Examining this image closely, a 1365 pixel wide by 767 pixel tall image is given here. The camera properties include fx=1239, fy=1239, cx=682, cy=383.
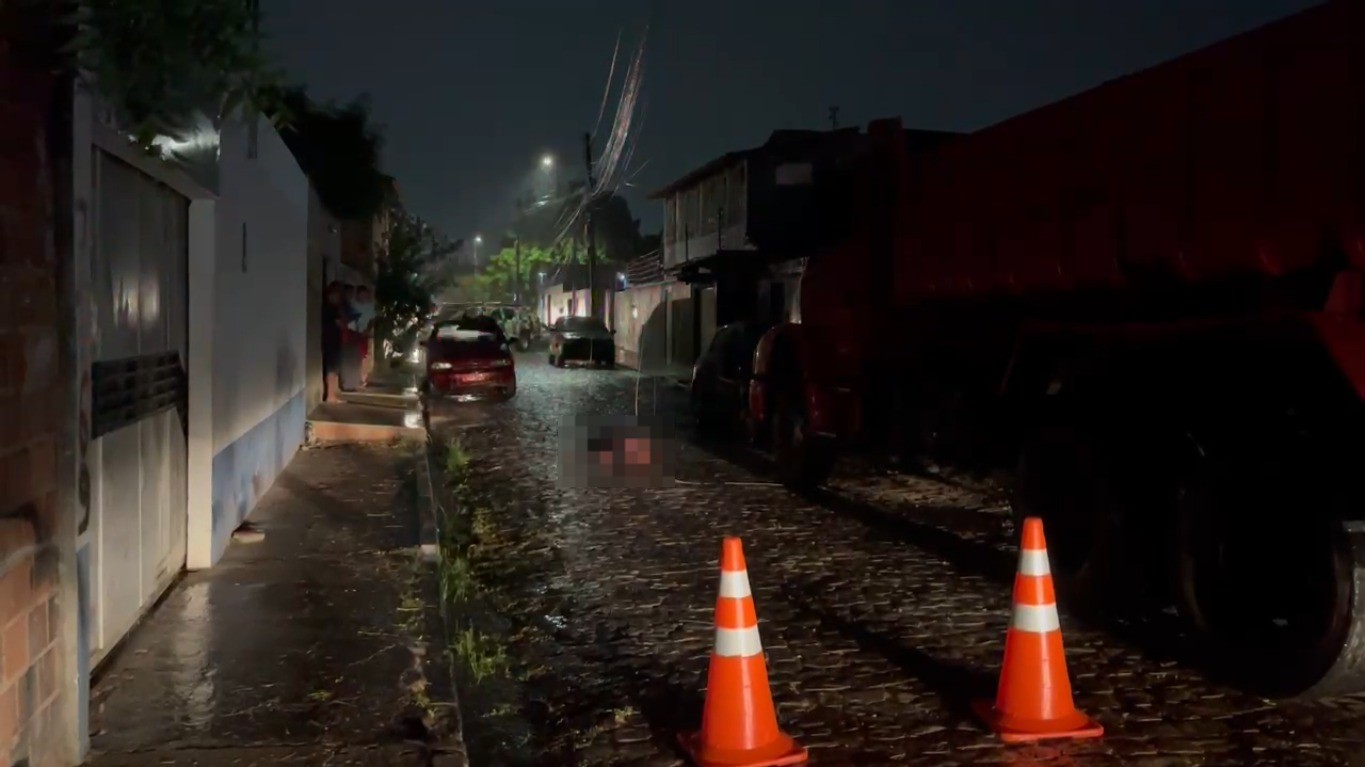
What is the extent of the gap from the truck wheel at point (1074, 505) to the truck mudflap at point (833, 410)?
9.57 ft

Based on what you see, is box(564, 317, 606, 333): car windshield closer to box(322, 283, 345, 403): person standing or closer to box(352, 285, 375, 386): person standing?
box(352, 285, 375, 386): person standing

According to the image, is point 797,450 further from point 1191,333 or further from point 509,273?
point 509,273

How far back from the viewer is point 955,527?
1042cm

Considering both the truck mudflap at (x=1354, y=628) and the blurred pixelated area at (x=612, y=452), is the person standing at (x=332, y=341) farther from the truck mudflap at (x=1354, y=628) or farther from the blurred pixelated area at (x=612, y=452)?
the truck mudflap at (x=1354, y=628)

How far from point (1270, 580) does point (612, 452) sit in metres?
6.44

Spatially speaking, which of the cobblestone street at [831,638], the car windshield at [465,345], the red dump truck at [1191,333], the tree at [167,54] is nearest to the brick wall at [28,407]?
the tree at [167,54]

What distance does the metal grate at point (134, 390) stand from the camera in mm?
5656

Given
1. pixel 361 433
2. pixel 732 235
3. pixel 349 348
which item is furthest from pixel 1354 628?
pixel 732 235

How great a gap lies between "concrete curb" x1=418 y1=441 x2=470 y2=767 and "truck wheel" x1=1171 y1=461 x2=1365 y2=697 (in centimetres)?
370

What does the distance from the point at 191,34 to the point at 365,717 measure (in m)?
2.80

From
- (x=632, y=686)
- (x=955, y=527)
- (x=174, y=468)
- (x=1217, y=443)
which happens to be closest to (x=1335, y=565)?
(x=1217, y=443)

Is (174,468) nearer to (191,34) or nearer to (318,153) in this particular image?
(191,34)

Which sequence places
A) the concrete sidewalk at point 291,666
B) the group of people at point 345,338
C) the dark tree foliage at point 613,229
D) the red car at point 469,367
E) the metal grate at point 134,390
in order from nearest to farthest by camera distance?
the concrete sidewalk at point 291,666 < the metal grate at point 134,390 < the group of people at point 345,338 < the red car at point 469,367 < the dark tree foliage at point 613,229

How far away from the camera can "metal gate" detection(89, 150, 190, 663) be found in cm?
571
